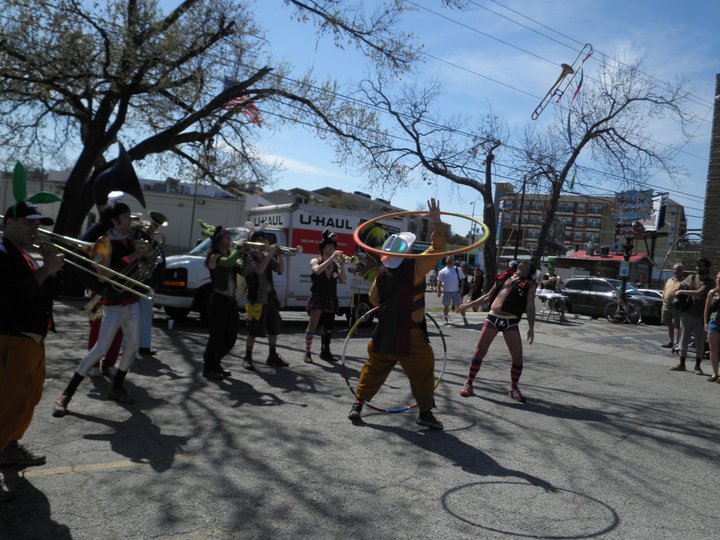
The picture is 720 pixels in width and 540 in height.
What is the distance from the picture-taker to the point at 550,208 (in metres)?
23.9

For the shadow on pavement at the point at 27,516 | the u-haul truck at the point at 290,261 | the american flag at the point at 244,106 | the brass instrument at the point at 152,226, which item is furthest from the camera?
the american flag at the point at 244,106

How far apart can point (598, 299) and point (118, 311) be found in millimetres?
21524

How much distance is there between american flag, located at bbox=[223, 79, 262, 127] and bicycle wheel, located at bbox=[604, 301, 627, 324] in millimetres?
14340

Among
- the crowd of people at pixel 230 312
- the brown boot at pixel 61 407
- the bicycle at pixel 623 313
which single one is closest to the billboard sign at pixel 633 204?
the bicycle at pixel 623 313

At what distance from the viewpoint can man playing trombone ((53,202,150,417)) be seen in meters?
5.50

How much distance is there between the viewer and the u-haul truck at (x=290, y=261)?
1190 centimetres

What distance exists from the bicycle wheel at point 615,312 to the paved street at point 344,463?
14.1 m

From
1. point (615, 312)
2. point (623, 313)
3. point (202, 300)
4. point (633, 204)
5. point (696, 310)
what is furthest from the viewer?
point (633, 204)

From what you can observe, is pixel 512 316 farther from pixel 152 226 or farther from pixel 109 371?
pixel 109 371

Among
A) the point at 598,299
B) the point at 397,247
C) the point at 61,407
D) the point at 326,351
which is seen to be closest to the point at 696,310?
the point at 326,351

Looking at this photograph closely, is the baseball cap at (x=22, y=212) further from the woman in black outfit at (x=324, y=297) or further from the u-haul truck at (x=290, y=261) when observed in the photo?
the u-haul truck at (x=290, y=261)

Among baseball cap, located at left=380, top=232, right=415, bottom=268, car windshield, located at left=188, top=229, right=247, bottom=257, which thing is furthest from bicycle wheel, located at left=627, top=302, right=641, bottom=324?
baseball cap, located at left=380, top=232, right=415, bottom=268

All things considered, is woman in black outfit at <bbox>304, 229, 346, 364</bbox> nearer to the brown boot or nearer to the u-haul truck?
the u-haul truck

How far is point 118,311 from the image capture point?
5.78 meters
